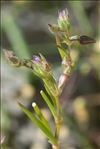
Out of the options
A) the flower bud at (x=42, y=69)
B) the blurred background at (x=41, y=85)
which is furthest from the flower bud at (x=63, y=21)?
the blurred background at (x=41, y=85)

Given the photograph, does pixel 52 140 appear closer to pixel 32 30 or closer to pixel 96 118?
pixel 96 118

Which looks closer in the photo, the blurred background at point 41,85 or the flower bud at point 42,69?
the flower bud at point 42,69

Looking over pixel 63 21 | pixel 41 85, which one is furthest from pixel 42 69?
pixel 41 85

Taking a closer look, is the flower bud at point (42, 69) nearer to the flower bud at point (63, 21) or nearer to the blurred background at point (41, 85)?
the flower bud at point (63, 21)

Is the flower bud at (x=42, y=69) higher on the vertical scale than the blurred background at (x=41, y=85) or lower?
higher

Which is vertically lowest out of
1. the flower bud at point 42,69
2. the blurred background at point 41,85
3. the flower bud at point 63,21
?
the blurred background at point 41,85

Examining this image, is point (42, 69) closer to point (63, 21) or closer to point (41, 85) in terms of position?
point (63, 21)

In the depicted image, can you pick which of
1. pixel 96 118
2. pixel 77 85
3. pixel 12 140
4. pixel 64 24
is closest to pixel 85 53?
pixel 77 85

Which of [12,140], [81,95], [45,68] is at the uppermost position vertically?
[45,68]

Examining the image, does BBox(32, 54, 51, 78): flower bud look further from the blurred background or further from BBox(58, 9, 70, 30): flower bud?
the blurred background
